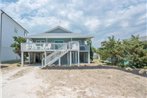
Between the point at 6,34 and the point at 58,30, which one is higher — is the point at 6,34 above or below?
below

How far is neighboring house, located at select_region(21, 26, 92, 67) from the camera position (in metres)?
29.4

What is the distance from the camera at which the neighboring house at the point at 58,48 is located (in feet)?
96.4

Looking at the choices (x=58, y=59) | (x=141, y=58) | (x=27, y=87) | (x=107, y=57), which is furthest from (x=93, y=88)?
(x=107, y=57)

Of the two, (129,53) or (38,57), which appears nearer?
(129,53)

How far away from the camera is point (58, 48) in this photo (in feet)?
99.7

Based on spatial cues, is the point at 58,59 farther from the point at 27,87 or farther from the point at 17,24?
the point at 17,24

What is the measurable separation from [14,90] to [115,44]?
81.5 ft

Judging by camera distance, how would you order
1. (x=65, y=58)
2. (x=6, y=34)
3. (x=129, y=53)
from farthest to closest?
(x=6, y=34)
(x=65, y=58)
(x=129, y=53)

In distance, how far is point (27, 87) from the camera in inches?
545

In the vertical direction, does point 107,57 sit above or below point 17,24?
below

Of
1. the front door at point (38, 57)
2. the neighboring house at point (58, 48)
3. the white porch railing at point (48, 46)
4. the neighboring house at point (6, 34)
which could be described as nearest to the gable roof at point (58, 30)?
the neighboring house at point (58, 48)

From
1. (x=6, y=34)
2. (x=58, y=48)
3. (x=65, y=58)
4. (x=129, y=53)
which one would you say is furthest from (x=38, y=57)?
(x=129, y=53)

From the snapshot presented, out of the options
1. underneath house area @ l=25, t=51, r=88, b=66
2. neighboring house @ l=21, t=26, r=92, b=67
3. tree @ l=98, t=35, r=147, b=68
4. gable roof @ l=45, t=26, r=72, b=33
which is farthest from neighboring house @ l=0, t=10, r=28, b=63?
tree @ l=98, t=35, r=147, b=68

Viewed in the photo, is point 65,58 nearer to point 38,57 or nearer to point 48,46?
point 48,46
